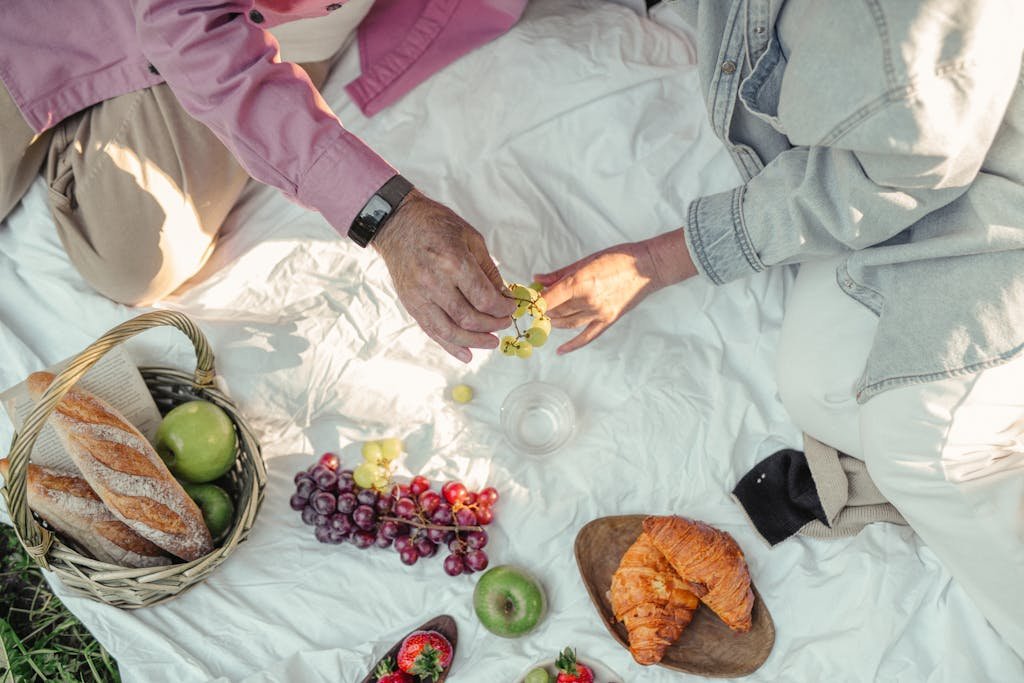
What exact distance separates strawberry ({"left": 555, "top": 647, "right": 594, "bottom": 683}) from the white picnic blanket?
0.08 m

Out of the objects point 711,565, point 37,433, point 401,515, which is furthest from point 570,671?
point 37,433

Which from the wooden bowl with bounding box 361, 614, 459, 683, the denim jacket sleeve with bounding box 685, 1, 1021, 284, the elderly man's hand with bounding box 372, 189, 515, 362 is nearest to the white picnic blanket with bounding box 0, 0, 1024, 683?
the wooden bowl with bounding box 361, 614, 459, 683

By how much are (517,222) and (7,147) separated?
3.38 ft

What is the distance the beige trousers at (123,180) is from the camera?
1.61 m

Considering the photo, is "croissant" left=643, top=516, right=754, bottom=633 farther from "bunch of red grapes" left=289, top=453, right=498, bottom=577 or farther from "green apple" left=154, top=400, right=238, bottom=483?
"green apple" left=154, top=400, right=238, bottom=483

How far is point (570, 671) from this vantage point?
1471 mm

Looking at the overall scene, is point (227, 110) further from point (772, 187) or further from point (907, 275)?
point (907, 275)

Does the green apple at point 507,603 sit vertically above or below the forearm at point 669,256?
below

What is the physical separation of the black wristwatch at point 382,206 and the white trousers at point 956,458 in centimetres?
83

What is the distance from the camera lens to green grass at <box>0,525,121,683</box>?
1708 millimetres

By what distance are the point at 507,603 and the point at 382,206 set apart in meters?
0.79

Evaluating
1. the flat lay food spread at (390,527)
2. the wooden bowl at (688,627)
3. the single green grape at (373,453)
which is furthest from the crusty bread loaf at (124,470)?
the wooden bowl at (688,627)

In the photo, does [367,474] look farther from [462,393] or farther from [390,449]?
[462,393]

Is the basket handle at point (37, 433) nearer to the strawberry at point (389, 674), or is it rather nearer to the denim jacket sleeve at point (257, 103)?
the denim jacket sleeve at point (257, 103)
